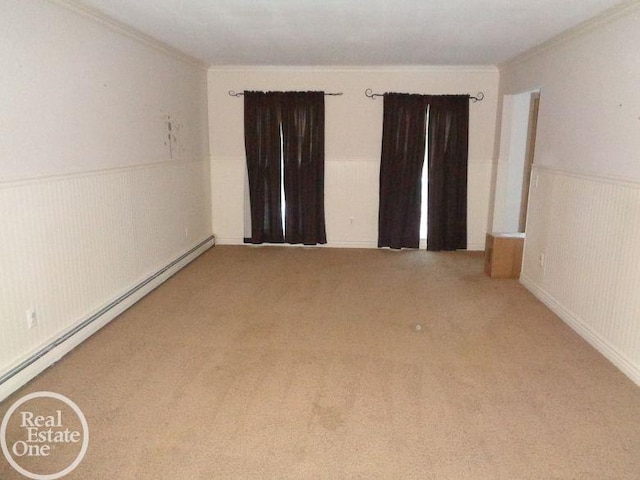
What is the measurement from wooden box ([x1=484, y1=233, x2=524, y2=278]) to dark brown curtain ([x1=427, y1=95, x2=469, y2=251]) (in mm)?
1061

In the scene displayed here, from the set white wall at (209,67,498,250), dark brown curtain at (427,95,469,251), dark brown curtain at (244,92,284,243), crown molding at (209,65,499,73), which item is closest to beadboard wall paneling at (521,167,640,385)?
dark brown curtain at (427,95,469,251)

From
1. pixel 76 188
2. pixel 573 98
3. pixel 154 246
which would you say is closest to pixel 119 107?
pixel 76 188

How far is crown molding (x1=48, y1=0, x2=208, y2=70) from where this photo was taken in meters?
3.07

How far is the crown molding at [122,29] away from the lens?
3.07 metres

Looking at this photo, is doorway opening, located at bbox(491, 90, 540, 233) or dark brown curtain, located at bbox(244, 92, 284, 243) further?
dark brown curtain, located at bbox(244, 92, 284, 243)

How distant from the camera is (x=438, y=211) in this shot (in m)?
5.85

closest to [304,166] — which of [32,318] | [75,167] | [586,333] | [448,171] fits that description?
[448,171]

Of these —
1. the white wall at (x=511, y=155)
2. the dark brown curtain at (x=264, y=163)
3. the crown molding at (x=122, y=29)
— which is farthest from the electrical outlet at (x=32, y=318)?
the white wall at (x=511, y=155)

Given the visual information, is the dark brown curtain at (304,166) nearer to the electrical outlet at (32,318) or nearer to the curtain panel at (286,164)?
the curtain panel at (286,164)

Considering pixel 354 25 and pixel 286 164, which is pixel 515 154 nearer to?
pixel 286 164

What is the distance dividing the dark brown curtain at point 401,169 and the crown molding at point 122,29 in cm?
233

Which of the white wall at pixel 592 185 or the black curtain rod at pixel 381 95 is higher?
the black curtain rod at pixel 381 95

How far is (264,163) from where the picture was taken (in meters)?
5.89

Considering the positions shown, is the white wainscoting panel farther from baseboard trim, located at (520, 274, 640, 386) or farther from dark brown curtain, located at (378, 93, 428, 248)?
baseboard trim, located at (520, 274, 640, 386)
